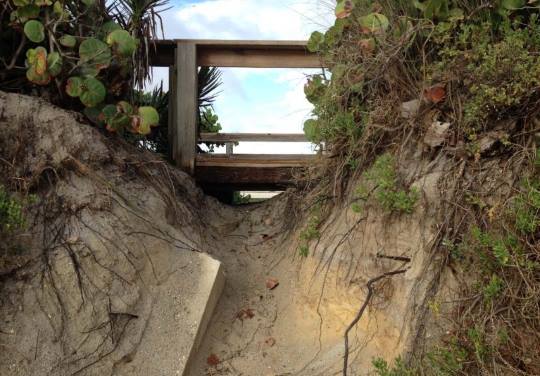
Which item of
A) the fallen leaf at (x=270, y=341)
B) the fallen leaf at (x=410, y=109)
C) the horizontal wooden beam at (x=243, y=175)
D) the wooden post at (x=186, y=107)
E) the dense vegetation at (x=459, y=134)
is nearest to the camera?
the dense vegetation at (x=459, y=134)

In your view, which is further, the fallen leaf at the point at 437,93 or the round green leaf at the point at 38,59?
the round green leaf at the point at 38,59

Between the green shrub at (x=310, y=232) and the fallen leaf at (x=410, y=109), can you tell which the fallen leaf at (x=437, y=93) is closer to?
the fallen leaf at (x=410, y=109)

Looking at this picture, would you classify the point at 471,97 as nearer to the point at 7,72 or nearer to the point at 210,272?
the point at 210,272

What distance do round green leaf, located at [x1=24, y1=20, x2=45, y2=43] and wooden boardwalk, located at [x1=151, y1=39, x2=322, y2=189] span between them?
6.18 ft

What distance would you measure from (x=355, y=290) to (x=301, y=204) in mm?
1851

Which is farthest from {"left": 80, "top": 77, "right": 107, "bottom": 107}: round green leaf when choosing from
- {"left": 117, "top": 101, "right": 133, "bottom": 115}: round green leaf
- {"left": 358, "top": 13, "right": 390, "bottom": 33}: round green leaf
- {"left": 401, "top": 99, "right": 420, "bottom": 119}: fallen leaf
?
{"left": 401, "top": 99, "right": 420, "bottom": 119}: fallen leaf

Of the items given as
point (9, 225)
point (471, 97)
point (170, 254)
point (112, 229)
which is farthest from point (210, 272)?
point (471, 97)

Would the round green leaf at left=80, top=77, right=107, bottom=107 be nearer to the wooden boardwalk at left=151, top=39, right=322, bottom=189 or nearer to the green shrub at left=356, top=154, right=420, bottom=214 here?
the wooden boardwalk at left=151, top=39, right=322, bottom=189

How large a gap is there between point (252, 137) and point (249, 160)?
660 millimetres

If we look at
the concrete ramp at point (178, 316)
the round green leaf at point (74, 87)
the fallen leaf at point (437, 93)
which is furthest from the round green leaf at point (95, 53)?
the fallen leaf at point (437, 93)

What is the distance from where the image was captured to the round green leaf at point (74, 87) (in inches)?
257

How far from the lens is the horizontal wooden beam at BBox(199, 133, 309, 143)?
9.18m

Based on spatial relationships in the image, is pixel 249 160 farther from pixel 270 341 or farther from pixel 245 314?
pixel 270 341

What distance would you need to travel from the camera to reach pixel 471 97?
520cm
